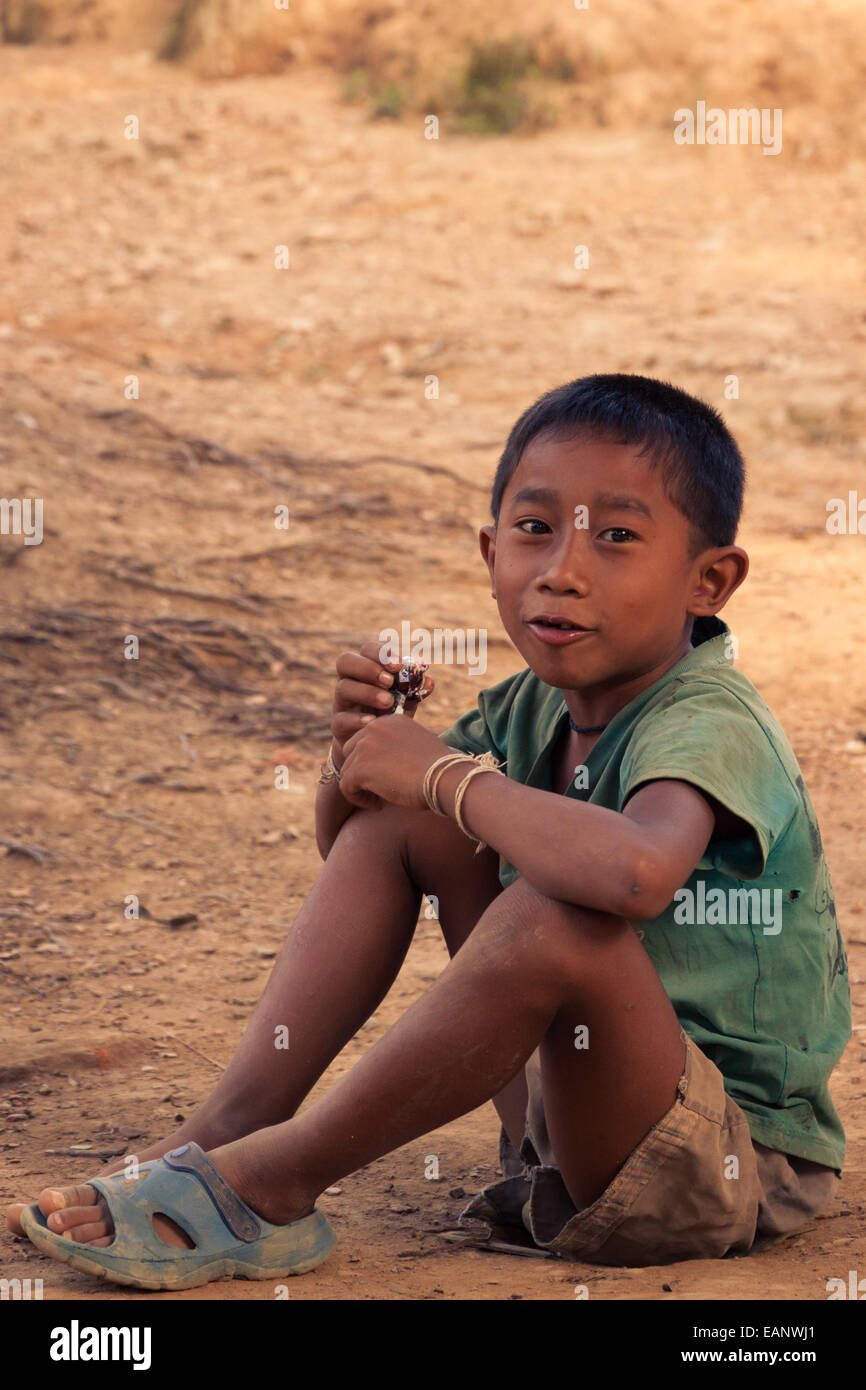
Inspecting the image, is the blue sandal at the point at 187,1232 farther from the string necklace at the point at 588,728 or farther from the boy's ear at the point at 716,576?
the boy's ear at the point at 716,576

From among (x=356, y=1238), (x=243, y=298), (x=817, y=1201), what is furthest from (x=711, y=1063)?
(x=243, y=298)

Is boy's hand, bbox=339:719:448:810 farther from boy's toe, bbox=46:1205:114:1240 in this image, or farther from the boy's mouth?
boy's toe, bbox=46:1205:114:1240

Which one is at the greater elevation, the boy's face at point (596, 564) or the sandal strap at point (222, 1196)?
the boy's face at point (596, 564)

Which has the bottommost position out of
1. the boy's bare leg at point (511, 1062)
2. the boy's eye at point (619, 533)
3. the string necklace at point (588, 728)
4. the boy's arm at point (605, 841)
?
the boy's bare leg at point (511, 1062)

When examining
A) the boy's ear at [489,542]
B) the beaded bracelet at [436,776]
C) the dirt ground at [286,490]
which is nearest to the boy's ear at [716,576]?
the boy's ear at [489,542]

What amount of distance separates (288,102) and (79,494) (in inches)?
252

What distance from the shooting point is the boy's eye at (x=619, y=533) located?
2021 millimetres

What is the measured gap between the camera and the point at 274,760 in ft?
14.5

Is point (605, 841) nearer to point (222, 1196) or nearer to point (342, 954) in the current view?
point (342, 954)

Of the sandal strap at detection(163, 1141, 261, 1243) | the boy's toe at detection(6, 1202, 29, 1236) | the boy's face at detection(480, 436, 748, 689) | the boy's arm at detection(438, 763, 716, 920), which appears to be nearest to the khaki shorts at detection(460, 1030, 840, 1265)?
the boy's arm at detection(438, 763, 716, 920)

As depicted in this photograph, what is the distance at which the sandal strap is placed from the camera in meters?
1.92

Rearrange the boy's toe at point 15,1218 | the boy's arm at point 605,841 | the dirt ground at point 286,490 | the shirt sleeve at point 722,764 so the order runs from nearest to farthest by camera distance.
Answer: the boy's arm at point 605,841 < the shirt sleeve at point 722,764 < the boy's toe at point 15,1218 < the dirt ground at point 286,490

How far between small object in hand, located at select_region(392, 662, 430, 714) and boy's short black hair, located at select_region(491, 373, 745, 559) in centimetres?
29

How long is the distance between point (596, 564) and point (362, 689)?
15.6 inches
